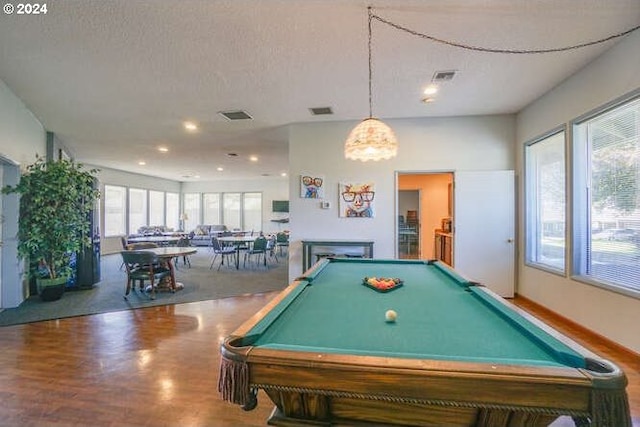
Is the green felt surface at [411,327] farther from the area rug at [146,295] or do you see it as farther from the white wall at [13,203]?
the white wall at [13,203]

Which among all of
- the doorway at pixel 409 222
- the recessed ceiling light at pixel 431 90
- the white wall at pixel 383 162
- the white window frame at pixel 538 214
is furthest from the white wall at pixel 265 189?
the white window frame at pixel 538 214

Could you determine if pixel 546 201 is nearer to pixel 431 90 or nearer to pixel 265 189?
pixel 431 90

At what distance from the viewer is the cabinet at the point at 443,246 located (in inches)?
252

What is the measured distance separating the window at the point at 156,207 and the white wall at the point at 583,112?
11661 millimetres

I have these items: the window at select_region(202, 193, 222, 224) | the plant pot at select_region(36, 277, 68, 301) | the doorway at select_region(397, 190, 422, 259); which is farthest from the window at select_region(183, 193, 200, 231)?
the plant pot at select_region(36, 277, 68, 301)

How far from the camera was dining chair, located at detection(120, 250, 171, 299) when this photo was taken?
174 inches

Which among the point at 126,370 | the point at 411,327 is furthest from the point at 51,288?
the point at 411,327

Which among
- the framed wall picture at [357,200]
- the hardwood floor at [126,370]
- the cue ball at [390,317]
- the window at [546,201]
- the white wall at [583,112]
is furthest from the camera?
the framed wall picture at [357,200]

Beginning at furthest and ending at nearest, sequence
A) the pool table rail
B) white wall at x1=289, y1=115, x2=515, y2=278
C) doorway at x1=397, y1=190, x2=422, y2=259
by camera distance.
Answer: doorway at x1=397, y1=190, x2=422, y2=259 < white wall at x1=289, y1=115, x2=515, y2=278 < the pool table rail

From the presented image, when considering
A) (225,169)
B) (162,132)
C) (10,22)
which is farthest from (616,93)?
(225,169)

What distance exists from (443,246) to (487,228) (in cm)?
248

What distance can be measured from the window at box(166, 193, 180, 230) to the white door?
37.2ft

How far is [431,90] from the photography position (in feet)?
12.1

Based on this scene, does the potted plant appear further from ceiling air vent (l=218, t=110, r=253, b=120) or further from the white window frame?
the white window frame
